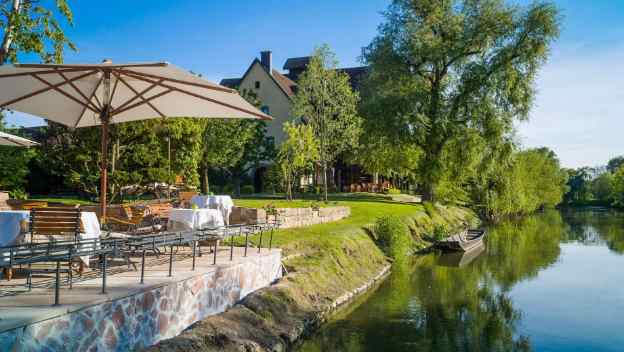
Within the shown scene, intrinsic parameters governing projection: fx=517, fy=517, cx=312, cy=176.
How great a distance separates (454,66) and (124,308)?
28542mm

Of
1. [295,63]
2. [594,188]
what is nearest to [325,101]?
[295,63]

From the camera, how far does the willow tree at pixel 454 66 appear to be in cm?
2958

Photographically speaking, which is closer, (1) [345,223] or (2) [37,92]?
(2) [37,92]

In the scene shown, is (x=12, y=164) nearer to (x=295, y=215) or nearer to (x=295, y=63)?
(x=295, y=215)

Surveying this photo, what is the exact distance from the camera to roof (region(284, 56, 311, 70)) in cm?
4878

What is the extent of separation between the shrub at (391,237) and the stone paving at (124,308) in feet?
36.8

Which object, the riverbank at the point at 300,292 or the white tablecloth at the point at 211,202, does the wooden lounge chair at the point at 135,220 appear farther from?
the riverbank at the point at 300,292

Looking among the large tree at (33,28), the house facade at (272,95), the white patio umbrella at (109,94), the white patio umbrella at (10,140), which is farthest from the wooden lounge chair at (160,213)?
the house facade at (272,95)

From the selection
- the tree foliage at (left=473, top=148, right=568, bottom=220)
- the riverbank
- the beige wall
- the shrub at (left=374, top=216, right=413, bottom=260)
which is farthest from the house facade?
the riverbank

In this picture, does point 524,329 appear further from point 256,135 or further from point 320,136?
point 256,135

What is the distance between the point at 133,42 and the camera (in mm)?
17750

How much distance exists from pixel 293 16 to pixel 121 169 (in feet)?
31.6

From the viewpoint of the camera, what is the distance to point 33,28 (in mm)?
14203

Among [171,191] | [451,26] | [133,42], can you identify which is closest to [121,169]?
[171,191]
